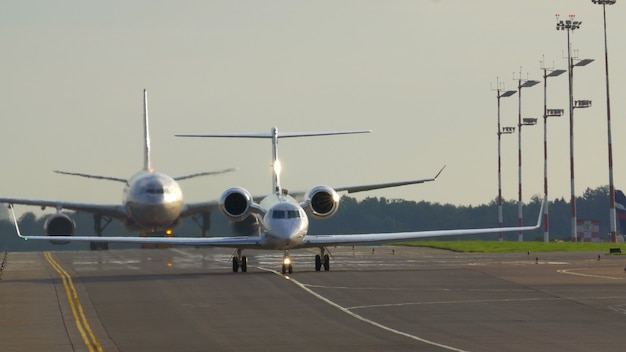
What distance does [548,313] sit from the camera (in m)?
31.5

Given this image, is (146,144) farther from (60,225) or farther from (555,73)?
(555,73)

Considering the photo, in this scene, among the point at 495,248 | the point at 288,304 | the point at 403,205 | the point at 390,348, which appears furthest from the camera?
the point at 403,205

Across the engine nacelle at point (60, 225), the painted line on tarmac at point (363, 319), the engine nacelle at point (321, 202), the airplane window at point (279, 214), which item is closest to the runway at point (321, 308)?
the painted line on tarmac at point (363, 319)

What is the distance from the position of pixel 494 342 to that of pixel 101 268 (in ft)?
101

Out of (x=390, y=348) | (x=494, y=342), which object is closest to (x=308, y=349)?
(x=390, y=348)

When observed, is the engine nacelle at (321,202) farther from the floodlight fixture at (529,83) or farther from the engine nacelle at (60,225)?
the floodlight fixture at (529,83)

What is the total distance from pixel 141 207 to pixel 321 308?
40669 millimetres

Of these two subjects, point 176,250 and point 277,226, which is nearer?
point 277,226

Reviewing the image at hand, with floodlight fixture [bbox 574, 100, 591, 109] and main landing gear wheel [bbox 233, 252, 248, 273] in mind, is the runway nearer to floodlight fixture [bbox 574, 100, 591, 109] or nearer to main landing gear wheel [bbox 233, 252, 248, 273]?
main landing gear wheel [bbox 233, 252, 248, 273]

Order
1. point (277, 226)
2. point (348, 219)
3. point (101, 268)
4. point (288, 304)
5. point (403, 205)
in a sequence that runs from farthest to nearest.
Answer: point (403, 205)
point (348, 219)
point (101, 268)
point (277, 226)
point (288, 304)

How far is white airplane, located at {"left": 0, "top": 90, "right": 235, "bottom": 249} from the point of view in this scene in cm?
7244

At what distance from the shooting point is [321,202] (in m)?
49.0

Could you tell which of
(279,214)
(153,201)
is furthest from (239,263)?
(153,201)

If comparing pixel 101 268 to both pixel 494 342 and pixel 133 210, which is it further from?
pixel 494 342
